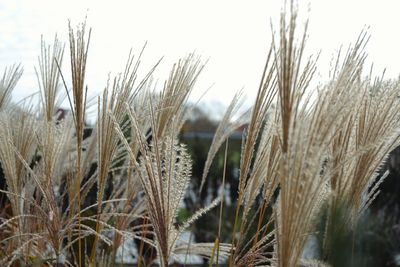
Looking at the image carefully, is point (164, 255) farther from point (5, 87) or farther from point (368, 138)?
point (5, 87)

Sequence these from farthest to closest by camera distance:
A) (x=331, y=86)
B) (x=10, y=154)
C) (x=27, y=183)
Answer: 1. (x=27, y=183)
2. (x=10, y=154)
3. (x=331, y=86)

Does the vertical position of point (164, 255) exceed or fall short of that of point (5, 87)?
it falls short

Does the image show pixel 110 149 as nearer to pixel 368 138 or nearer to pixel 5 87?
pixel 368 138

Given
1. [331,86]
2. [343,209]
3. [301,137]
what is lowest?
[343,209]

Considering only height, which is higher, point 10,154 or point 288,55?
point 288,55

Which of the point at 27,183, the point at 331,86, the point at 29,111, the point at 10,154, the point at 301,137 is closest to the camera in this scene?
the point at 301,137

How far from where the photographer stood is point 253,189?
2.43 metres

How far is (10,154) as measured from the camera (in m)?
2.98

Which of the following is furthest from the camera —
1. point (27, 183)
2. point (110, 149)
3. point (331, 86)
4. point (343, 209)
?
point (27, 183)

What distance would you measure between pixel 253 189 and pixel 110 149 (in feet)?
1.56

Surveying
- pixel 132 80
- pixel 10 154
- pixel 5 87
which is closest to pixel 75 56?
pixel 132 80

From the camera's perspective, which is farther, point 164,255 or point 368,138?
point 368,138

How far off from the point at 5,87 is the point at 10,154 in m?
0.73

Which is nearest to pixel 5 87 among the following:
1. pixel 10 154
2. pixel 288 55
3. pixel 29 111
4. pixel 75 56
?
pixel 29 111
